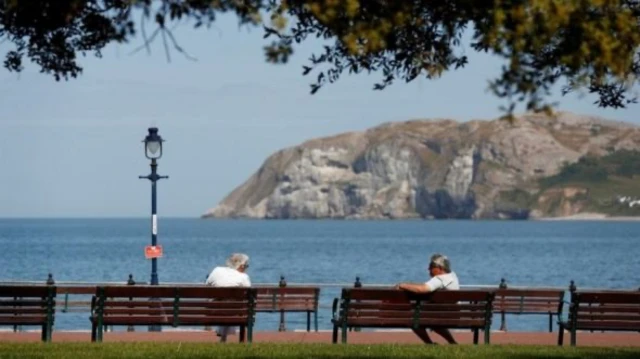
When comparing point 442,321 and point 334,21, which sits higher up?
point 334,21

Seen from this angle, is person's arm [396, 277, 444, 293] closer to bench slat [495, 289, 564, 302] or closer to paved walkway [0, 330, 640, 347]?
paved walkway [0, 330, 640, 347]

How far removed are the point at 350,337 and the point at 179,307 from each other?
3280 mm

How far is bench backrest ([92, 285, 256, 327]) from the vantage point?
18.4 m

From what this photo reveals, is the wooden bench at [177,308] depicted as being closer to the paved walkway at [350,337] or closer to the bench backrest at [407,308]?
the bench backrest at [407,308]

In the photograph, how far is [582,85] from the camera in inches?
419

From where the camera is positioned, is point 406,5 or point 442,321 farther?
point 442,321

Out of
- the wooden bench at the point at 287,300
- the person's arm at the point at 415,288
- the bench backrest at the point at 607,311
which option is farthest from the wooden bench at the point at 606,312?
the wooden bench at the point at 287,300

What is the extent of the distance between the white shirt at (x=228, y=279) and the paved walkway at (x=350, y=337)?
1.04 meters

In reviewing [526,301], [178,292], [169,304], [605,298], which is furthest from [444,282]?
[526,301]

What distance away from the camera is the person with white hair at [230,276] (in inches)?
758

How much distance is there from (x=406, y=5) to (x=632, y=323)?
9.50 m

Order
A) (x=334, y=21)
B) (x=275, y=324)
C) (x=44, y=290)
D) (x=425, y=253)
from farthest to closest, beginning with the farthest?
(x=425, y=253)
(x=275, y=324)
(x=44, y=290)
(x=334, y=21)

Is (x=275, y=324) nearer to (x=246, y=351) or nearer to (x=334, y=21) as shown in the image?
(x=246, y=351)

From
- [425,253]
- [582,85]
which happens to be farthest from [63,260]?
[582,85]
